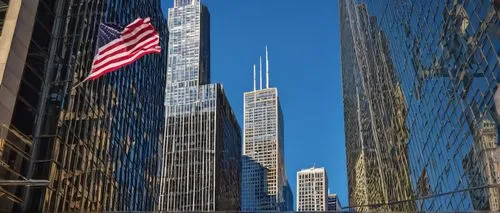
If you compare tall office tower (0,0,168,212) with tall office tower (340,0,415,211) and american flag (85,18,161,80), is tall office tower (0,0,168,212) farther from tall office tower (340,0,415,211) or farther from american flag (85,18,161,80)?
tall office tower (340,0,415,211)

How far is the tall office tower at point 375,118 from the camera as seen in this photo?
8794 cm

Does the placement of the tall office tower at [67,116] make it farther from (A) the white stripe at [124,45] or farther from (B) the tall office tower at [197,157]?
(B) the tall office tower at [197,157]

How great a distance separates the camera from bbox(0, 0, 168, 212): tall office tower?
4125cm

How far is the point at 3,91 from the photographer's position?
129 feet

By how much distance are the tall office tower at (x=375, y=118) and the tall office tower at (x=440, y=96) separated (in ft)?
1.14

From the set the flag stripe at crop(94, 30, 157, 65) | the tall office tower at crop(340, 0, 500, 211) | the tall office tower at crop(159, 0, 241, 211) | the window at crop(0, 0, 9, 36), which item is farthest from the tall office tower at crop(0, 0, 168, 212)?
the tall office tower at crop(159, 0, 241, 211)

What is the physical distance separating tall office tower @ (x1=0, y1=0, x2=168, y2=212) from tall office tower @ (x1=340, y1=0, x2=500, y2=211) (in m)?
24.1

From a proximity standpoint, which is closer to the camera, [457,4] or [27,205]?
[27,205]

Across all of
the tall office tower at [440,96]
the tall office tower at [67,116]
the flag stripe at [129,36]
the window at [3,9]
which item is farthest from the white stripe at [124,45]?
the tall office tower at [440,96]

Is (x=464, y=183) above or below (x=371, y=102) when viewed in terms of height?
below

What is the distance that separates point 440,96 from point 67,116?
30.7 m

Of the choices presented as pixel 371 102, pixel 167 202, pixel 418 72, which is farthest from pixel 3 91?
pixel 167 202

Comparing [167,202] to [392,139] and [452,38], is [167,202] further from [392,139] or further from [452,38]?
[452,38]

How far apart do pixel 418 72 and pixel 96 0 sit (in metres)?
31.5
